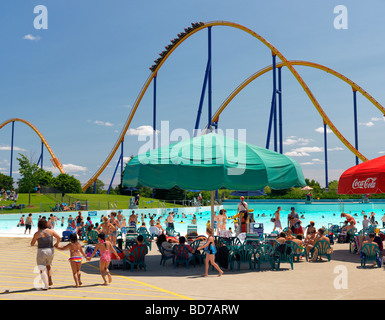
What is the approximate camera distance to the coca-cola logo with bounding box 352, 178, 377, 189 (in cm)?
891

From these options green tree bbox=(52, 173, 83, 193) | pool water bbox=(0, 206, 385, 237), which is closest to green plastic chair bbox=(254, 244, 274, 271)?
pool water bbox=(0, 206, 385, 237)

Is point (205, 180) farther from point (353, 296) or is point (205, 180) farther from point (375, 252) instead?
point (375, 252)

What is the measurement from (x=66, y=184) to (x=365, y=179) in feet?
142

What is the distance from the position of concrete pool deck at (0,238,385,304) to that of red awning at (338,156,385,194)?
1.90m

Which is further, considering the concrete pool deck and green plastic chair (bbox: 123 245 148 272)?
green plastic chair (bbox: 123 245 148 272)

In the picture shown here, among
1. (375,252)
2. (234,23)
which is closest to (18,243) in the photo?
(375,252)

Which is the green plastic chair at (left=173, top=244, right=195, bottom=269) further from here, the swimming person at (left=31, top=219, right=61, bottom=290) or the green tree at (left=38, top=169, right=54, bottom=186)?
the green tree at (left=38, top=169, right=54, bottom=186)

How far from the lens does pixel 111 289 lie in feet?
23.4

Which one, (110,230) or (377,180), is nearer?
(377,180)

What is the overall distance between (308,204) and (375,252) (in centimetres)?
3141

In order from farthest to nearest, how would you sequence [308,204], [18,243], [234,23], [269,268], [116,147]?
[116,147] < [308,204] < [234,23] < [18,243] < [269,268]

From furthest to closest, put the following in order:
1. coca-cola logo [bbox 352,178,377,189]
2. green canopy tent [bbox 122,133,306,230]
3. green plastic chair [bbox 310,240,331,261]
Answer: green plastic chair [bbox 310,240,331,261], coca-cola logo [bbox 352,178,377,189], green canopy tent [bbox 122,133,306,230]

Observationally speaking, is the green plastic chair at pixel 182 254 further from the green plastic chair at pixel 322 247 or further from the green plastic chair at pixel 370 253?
the green plastic chair at pixel 370 253

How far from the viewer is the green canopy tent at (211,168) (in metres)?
8.45
